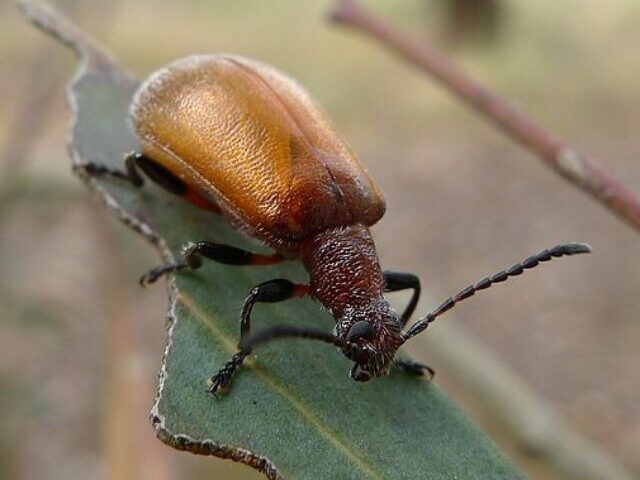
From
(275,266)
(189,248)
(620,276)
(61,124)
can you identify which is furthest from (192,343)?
(61,124)

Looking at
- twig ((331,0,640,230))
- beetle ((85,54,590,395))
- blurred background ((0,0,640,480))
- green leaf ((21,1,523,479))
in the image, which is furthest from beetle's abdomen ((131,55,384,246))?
blurred background ((0,0,640,480))

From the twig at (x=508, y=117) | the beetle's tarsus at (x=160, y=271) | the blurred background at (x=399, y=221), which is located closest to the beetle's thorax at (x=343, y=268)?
the beetle's tarsus at (x=160, y=271)

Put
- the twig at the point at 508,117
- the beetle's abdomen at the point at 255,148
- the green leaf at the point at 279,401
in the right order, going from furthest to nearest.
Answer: the beetle's abdomen at the point at 255,148 → the twig at the point at 508,117 → the green leaf at the point at 279,401

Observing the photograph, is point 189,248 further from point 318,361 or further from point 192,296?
point 318,361

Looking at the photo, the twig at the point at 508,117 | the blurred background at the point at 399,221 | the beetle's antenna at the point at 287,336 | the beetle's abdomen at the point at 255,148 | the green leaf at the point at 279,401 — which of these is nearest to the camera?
the green leaf at the point at 279,401

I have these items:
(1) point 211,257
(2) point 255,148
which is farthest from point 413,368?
(2) point 255,148

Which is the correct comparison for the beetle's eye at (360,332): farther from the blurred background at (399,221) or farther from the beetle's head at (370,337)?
the blurred background at (399,221)

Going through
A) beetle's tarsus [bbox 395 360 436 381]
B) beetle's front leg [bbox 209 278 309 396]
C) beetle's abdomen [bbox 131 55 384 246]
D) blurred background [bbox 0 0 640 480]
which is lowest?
blurred background [bbox 0 0 640 480]

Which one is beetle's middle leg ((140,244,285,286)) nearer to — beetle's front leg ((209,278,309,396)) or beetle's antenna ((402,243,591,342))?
beetle's front leg ((209,278,309,396))

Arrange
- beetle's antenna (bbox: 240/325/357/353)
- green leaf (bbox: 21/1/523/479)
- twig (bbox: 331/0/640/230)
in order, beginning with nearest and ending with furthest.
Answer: green leaf (bbox: 21/1/523/479) < beetle's antenna (bbox: 240/325/357/353) < twig (bbox: 331/0/640/230)
